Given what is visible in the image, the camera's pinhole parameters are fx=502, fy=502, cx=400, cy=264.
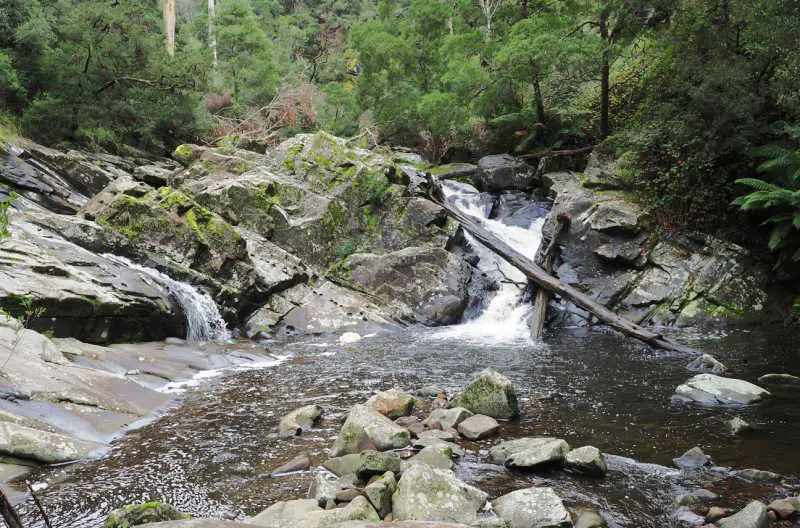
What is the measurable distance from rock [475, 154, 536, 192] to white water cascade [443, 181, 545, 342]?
29.9 inches

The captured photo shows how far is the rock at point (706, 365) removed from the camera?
8.73 meters

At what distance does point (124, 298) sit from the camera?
33.8 feet

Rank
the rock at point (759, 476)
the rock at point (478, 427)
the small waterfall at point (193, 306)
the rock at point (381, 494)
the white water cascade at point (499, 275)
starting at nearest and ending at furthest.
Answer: the rock at point (381, 494) < the rock at point (759, 476) < the rock at point (478, 427) < the small waterfall at point (193, 306) < the white water cascade at point (499, 275)

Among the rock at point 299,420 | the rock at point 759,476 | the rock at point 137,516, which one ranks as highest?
the rock at point 137,516

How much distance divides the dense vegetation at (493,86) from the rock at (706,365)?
4.64 meters

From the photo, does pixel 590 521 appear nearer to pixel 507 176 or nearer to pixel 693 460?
pixel 693 460

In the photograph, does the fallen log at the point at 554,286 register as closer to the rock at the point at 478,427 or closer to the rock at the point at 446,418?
the rock at the point at 478,427

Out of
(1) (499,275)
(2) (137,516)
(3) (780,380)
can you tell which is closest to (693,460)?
(3) (780,380)

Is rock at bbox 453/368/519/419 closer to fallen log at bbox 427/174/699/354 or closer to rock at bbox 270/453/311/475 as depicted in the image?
rock at bbox 270/453/311/475

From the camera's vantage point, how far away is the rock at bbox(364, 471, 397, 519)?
4.16 metres

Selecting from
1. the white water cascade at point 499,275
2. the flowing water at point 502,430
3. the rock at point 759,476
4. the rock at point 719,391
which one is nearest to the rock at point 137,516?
the flowing water at point 502,430

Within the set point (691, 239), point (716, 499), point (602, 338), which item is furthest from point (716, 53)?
point (716, 499)

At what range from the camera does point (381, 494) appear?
165 inches

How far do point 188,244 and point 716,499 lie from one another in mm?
12645
